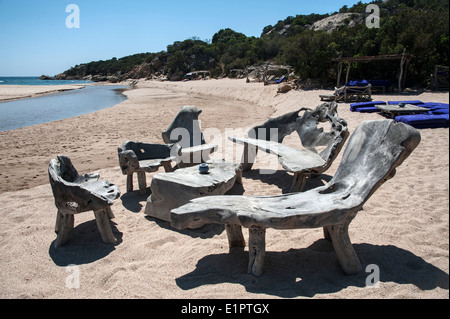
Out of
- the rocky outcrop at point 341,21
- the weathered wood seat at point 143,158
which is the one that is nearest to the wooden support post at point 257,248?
the weathered wood seat at point 143,158

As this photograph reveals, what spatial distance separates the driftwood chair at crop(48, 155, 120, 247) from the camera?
9.16 ft

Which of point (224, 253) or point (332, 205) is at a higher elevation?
point (332, 205)

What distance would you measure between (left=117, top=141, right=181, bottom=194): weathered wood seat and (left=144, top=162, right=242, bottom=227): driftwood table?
65 cm

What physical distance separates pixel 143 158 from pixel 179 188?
1546mm

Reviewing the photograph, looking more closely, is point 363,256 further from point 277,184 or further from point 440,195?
point 277,184

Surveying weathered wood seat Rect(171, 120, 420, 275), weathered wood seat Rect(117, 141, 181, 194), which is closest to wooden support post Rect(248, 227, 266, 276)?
weathered wood seat Rect(171, 120, 420, 275)

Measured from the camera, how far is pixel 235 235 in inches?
108

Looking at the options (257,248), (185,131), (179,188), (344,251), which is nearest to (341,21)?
(185,131)

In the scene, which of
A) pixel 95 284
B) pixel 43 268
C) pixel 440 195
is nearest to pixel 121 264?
pixel 95 284

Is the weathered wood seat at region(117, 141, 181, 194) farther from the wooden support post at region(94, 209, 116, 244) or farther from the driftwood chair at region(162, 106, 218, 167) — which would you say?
the wooden support post at region(94, 209, 116, 244)

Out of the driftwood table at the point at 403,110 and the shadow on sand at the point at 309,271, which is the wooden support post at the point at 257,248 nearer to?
the shadow on sand at the point at 309,271

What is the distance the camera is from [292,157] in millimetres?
4246

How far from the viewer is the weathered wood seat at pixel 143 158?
3977mm

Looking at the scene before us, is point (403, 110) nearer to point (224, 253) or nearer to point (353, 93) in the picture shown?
point (353, 93)
